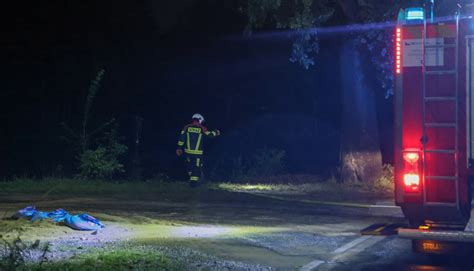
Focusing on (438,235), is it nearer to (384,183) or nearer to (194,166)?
(194,166)

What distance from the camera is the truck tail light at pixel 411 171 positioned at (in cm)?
729

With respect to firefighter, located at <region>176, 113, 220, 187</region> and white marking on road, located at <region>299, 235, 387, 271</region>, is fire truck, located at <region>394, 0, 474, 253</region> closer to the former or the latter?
white marking on road, located at <region>299, 235, 387, 271</region>

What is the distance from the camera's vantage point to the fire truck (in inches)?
285

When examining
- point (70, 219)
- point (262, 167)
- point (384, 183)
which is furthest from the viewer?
point (262, 167)

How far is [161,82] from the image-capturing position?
26.2 metres

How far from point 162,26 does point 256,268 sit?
17358 mm

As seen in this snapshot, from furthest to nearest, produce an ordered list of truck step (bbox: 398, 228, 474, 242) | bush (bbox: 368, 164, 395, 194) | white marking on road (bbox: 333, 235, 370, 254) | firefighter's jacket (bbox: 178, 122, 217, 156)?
bush (bbox: 368, 164, 395, 194) → firefighter's jacket (bbox: 178, 122, 217, 156) → white marking on road (bbox: 333, 235, 370, 254) → truck step (bbox: 398, 228, 474, 242)

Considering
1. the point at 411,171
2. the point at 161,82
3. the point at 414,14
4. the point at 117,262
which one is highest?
the point at 161,82

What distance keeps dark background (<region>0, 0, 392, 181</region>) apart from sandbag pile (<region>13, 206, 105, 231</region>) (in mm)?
10059

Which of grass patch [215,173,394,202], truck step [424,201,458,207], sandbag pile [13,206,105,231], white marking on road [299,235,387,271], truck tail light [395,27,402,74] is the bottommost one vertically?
white marking on road [299,235,387,271]

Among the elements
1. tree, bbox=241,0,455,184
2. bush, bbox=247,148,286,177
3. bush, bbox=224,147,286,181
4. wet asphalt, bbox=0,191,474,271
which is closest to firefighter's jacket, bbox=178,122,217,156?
wet asphalt, bbox=0,191,474,271

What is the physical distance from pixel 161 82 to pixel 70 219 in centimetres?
1710

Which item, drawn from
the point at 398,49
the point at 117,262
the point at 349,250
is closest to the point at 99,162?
the point at 349,250

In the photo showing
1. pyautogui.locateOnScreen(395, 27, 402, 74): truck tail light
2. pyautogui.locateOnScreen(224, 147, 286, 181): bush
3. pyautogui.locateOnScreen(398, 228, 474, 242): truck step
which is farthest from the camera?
pyautogui.locateOnScreen(224, 147, 286, 181): bush
